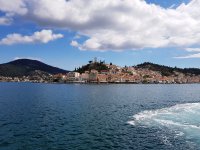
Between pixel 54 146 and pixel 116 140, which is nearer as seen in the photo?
pixel 54 146

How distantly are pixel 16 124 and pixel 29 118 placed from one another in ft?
19.1

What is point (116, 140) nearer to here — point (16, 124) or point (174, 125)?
point (174, 125)

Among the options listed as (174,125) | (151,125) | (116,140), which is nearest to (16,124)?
(116,140)

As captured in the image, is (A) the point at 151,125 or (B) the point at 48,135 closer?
(B) the point at 48,135

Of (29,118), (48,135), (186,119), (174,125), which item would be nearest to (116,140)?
(48,135)

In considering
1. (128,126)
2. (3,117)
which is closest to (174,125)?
(128,126)

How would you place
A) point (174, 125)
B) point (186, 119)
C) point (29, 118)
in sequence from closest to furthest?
point (174, 125) < point (186, 119) < point (29, 118)

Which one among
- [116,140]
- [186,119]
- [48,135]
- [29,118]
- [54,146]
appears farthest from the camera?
[29,118]

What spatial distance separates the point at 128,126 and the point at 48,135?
1187 centimetres

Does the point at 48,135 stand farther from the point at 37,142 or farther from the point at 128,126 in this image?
Result: the point at 128,126

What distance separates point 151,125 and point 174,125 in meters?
3.18

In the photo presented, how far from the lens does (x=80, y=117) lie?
50.4 metres

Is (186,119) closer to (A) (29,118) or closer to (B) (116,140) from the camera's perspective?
(B) (116,140)

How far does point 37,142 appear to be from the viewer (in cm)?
3231
